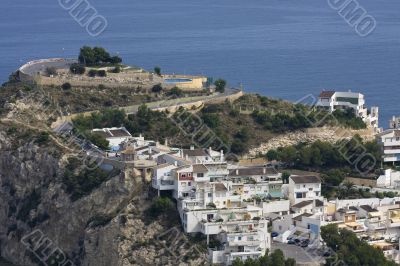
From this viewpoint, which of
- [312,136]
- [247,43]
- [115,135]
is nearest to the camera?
[115,135]

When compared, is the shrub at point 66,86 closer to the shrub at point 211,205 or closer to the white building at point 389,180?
the white building at point 389,180

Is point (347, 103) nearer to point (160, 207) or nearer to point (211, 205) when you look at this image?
point (211, 205)

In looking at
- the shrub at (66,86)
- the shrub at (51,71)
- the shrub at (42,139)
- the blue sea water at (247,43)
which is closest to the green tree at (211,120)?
the shrub at (66,86)

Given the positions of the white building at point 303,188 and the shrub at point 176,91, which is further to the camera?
the shrub at point 176,91

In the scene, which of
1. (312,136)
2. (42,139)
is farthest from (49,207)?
(312,136)

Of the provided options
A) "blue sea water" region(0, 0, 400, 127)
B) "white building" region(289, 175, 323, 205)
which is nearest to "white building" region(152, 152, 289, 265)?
"white building" region(289, 175, 323, 205)
